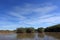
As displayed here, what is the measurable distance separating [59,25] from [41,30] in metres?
9.76

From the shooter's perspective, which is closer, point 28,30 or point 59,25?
point 28,30

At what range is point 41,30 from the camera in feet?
158

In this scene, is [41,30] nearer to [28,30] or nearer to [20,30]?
[28,30]

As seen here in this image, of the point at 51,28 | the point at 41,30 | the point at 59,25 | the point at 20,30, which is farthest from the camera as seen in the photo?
the point at 51,28

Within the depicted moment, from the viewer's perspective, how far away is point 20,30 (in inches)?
1711

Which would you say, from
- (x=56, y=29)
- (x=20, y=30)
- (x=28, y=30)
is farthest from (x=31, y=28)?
(x=56, y=29)

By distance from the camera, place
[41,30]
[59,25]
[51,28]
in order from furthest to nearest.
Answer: [51,28]
[59,25]
[41,30]

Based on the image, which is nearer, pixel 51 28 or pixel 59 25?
pixel 59 25

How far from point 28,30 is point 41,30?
19.9 feet

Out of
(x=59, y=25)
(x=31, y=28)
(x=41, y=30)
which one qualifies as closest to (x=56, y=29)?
(x=59, y=25)

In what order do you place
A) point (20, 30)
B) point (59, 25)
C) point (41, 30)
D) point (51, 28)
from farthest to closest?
point (51, 28) < point (59, 25) < point (41, 30) < point (20, 30)

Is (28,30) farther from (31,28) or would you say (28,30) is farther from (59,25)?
(59,25)

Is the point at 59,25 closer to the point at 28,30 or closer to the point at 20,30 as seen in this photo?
the point at 28,30

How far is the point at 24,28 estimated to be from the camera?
44.4m
